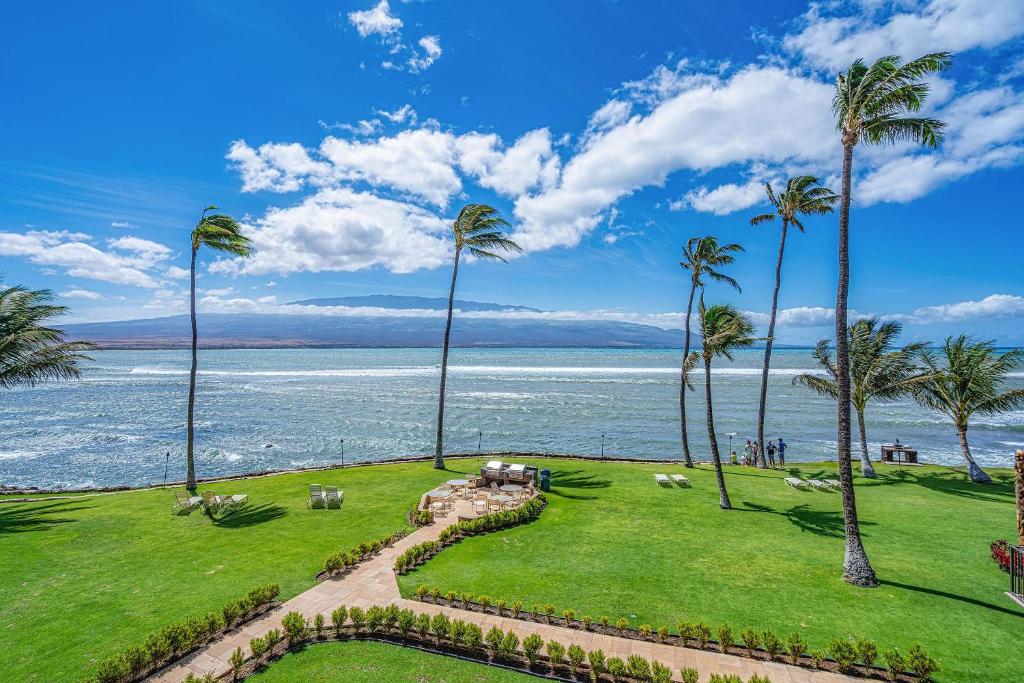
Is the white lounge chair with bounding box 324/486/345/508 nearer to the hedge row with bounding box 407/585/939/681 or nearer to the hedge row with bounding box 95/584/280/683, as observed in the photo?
A: the hedge row with bounding box 95/584/280/683

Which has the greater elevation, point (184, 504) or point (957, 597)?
point (957, 597)

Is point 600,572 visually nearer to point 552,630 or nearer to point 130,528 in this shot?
point 552,630

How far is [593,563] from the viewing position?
46.4 feet

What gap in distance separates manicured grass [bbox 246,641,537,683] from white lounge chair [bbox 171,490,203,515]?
11699 mm

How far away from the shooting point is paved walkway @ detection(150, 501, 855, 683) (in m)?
9.22

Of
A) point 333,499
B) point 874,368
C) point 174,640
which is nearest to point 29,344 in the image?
point 333,499

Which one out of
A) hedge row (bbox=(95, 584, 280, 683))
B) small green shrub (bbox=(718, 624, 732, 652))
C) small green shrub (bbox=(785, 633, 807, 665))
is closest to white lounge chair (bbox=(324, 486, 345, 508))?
hedge row (bbox=(95, 584, 280, 683))

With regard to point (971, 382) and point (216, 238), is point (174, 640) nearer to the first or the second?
point (216, 238)

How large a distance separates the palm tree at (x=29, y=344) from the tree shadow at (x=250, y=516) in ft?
28.2

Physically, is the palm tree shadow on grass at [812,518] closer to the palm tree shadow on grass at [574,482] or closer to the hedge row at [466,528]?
the palm tree shadow on grass at [574,482]

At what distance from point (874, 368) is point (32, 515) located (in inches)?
1622

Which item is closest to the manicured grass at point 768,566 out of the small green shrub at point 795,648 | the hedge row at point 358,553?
the small green shrub at point 795,648

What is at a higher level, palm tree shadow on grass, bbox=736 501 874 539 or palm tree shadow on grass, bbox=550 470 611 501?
palm tree shadow on grass, bbox=736 501 874 539

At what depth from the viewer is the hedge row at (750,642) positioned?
9.02 m
